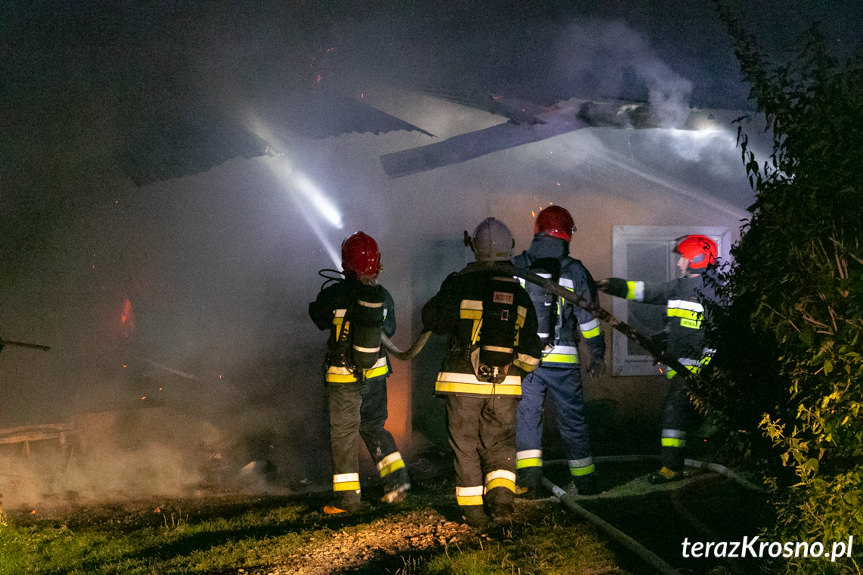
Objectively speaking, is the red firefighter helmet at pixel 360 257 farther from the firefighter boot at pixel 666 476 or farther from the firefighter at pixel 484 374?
the firefighter boot at pixel 666 476

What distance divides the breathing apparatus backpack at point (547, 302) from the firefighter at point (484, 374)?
837 millimetres

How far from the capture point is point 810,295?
9.59ft

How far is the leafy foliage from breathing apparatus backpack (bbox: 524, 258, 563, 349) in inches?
94.4

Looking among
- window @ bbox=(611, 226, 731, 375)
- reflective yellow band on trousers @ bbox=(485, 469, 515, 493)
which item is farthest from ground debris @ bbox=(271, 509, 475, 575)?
window @ bbox=(611, 226, 731, 375)

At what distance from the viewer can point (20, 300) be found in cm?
738

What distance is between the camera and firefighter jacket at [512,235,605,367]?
18.6ft

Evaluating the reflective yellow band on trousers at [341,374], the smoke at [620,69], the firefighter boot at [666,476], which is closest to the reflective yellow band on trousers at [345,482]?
the reflective yellow band on trousers at [341,374]

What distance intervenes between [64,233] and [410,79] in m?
4.39

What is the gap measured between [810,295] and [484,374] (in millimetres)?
2307

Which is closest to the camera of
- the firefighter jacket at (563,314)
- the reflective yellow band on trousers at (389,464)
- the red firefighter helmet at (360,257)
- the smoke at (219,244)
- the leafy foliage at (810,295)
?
the leafy foliage at (810,295)

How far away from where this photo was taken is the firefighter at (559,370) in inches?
220

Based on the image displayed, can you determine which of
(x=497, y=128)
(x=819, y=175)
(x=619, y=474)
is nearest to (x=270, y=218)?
(x=497, y=128)

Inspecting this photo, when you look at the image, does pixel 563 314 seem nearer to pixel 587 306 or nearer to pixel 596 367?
pixel 596 367

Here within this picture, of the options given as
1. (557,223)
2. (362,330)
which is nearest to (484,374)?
(362,330)
